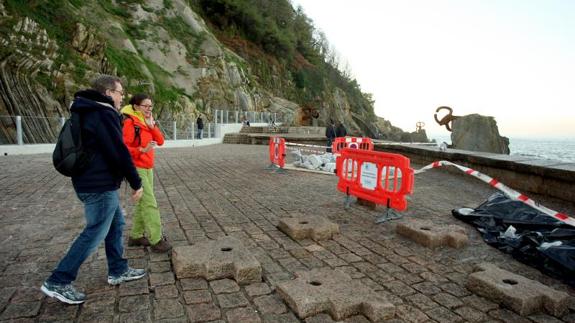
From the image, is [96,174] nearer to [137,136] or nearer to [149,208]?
[137,136]

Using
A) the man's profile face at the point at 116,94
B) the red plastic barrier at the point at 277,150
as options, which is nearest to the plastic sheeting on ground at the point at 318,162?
the red plastic barrier at the point at 277,150

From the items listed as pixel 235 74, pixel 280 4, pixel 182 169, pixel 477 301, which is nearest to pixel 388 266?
pixel 477 301

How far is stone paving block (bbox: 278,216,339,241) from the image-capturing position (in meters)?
4.63

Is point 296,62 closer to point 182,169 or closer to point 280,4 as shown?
point 280,4

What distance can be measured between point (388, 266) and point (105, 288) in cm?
278

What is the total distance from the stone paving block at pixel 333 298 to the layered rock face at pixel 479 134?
47.7 ft

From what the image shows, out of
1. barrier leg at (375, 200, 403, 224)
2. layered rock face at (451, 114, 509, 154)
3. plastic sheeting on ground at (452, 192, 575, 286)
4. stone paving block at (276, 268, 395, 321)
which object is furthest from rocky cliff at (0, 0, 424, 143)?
layered rock face at (451, 114, 509, 154)

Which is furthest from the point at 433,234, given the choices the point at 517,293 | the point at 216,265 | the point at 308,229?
the point at 216,265

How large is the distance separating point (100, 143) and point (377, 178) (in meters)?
4.31

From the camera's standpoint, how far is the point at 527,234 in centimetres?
437

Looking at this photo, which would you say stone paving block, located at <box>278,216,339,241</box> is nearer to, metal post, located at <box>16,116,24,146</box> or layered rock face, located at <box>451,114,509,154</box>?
layered rock face, located at <box>451,114,509,154</box>

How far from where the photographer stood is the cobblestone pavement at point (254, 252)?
2.89 meters

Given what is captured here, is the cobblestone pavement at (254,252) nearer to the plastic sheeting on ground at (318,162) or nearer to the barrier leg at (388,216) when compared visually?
the barrier leg at (388,216)

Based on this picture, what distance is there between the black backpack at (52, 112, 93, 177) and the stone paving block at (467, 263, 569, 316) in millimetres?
3491
